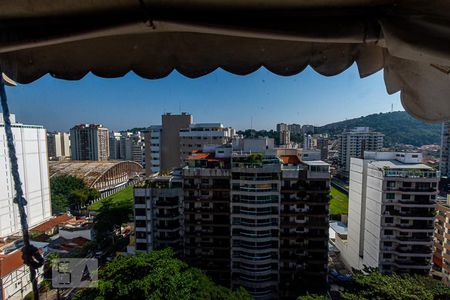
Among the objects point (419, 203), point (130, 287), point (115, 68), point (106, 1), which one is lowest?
point (130, 287)

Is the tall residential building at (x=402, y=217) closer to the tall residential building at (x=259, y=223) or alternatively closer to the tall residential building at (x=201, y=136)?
the tall residential building at (x=259, y=223)

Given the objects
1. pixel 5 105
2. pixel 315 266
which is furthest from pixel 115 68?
pixel 315 266

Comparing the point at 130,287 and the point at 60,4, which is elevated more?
the point at 60,4

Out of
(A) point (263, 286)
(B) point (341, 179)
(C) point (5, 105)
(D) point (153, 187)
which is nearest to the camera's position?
(C) point (5, 105)

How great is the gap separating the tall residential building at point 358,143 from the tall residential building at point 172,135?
28589 mm

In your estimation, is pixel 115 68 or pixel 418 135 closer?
pixel 115 68

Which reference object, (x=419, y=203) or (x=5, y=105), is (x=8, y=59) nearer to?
(x=5, y=105)

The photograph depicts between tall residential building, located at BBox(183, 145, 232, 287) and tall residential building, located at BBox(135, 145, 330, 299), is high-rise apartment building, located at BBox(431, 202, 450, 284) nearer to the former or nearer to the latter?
tall residential building, located at BBox(135, 145, 330, 299)

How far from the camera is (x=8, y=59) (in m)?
1.20

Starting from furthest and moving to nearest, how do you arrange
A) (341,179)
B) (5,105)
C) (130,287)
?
(341,179) < (130,287) < (5,105)

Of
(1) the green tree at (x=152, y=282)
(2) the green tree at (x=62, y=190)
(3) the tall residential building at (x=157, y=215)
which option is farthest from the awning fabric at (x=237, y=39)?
(2) the green tree at (x=62, y=190)

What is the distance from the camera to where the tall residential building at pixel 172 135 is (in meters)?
20.6

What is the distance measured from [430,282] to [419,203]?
2963mm

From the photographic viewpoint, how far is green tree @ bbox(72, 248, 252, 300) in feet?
20.0
